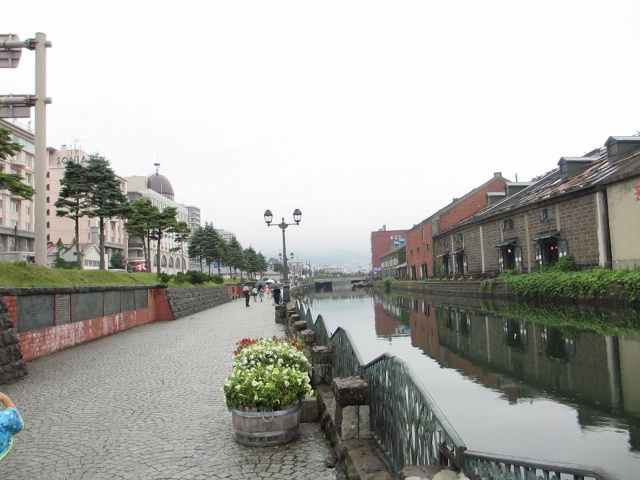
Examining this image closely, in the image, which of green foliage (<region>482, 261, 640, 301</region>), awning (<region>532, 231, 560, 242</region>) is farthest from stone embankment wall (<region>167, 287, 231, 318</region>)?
awning (<region>532, 231, 560, 242</region>)

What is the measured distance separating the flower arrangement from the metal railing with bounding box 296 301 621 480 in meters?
0.76

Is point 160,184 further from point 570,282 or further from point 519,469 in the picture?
point 519,469

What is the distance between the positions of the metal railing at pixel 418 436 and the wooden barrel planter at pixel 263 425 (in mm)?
1010

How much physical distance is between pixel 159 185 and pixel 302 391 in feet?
419

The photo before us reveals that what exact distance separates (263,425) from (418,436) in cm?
247

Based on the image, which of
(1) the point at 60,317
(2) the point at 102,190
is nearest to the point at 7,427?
(1) the point at 60,317

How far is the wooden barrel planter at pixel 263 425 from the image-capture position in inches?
221

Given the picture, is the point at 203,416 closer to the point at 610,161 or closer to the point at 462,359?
the point at 462,359

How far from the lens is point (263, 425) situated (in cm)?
562

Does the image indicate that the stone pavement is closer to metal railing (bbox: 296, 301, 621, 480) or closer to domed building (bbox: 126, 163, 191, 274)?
metal railing (bbox: 296, 301, 621, 480)

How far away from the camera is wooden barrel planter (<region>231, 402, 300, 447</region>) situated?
18.4 feet

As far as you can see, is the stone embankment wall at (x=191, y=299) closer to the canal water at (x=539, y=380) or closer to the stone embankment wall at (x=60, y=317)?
the stone embankment wall at (x=60, y=317)

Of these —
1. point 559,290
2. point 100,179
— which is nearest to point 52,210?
point 100,179

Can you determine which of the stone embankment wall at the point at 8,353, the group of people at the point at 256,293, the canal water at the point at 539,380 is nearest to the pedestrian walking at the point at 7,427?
the canal water at the point at 539,380
